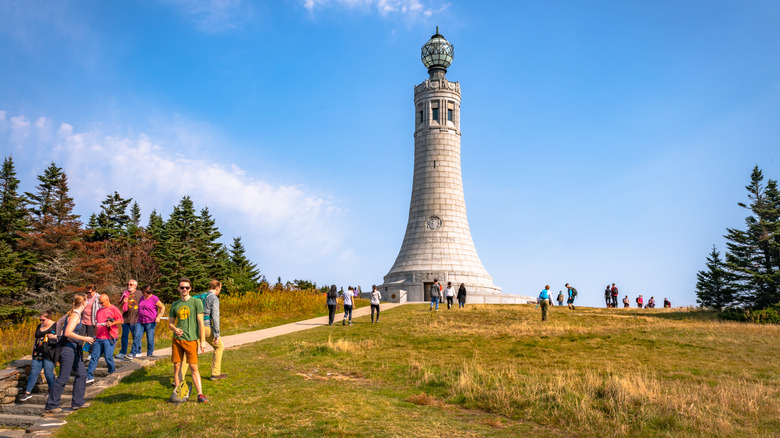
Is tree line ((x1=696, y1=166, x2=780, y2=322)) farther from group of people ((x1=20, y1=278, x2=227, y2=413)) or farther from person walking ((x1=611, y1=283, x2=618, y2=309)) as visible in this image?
group of people ((x1=20, y1=278, x2=227, y2=413))

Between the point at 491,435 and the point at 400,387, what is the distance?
3.63 m

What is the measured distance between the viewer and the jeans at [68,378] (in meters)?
9.81

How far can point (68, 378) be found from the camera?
32.6ft

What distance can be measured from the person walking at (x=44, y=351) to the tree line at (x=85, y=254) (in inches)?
921

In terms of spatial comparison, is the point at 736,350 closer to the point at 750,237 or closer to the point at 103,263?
the point at 750,237

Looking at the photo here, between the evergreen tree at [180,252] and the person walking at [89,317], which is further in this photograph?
the evergreen tree at [180,252]

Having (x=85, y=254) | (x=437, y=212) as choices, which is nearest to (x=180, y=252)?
(x=85, y=254)

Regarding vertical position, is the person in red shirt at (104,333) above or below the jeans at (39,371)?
above

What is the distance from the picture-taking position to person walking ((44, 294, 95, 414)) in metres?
9.82

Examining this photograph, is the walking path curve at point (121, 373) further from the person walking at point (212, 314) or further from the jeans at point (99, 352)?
the person walking at point (212, 314)

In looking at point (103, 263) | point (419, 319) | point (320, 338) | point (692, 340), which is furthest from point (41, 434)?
point (103, 263)

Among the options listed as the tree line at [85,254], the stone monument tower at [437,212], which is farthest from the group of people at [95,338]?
the stone monument tower at [437,212]

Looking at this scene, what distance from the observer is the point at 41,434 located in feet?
28.3

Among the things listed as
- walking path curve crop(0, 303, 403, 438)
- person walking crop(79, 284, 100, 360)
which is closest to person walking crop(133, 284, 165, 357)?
walking path curve crop(0, 303, 403, 438)
